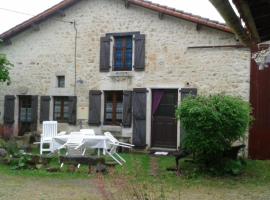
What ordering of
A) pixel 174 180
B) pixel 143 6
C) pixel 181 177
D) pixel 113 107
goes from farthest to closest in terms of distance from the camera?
pixel 113 107, pixel 143 6, pixel 181 177, pixel 174 180

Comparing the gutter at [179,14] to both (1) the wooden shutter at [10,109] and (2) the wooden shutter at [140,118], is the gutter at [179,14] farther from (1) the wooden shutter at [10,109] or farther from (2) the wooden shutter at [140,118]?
(1) the wooden shutter at [10,109]

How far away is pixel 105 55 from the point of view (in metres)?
14.8

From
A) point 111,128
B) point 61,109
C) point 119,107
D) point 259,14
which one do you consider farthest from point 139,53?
point 259,14

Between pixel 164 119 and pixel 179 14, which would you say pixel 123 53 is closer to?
pixel 179 14

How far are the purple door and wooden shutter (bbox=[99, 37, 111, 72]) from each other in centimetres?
174

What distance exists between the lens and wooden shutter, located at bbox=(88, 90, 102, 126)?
14867 millimetres

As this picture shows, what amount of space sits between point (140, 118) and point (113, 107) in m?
Answer: 1.12

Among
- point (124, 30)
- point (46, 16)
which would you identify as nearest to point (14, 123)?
point (46, 16)

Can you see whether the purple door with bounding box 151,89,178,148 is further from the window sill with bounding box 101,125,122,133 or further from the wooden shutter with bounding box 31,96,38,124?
the wooden shutter with bounding box 31,96,38,124

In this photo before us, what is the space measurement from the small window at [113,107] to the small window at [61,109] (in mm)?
1469

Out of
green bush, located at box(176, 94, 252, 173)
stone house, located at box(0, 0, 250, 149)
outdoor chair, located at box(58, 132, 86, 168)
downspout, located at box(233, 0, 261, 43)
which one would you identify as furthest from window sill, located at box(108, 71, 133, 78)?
downspout, located at box(233, 0, 261, 43)

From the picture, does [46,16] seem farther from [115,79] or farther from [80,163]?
[80,163]

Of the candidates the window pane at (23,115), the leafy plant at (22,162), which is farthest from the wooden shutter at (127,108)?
the leafy plant at (22,162)

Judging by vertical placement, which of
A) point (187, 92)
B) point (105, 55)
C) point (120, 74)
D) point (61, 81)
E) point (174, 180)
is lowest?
point (174, 180)
